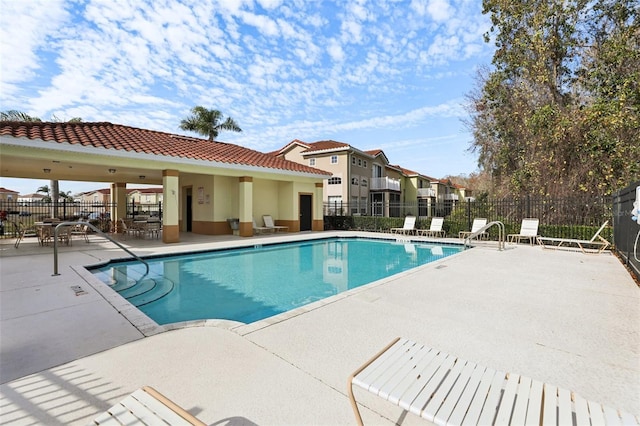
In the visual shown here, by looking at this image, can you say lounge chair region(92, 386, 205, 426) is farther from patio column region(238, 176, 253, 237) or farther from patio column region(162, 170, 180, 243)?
patio column region(238, 176, 253, 237)

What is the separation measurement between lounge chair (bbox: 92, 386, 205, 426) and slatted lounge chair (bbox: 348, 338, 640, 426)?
1.03m

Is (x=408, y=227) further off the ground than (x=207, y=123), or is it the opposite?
(x=207, y=123)

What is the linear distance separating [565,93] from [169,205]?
21145 millimetres

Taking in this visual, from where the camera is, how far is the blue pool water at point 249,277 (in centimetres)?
613

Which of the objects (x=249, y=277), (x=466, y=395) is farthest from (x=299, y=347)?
(x=249, y=277)

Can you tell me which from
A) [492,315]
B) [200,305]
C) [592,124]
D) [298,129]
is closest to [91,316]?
[200,305]

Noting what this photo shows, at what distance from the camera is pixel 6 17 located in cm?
588

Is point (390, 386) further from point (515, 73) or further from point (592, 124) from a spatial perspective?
point (515, 73)

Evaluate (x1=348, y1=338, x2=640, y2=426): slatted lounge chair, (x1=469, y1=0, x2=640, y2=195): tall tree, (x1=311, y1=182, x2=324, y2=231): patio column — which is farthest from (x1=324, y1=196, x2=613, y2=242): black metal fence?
(x1=348, y1=338, x2=640, y2=426): slatted lounge chair

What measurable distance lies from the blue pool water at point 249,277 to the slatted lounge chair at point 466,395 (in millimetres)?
3840

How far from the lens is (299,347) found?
3518mm

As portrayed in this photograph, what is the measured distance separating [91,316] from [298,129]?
27999 millimetres

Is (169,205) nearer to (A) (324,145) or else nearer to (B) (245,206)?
(B) (245,206)

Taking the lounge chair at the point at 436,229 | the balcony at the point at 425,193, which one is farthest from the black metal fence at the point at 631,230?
the balcony at the point at 425,193
